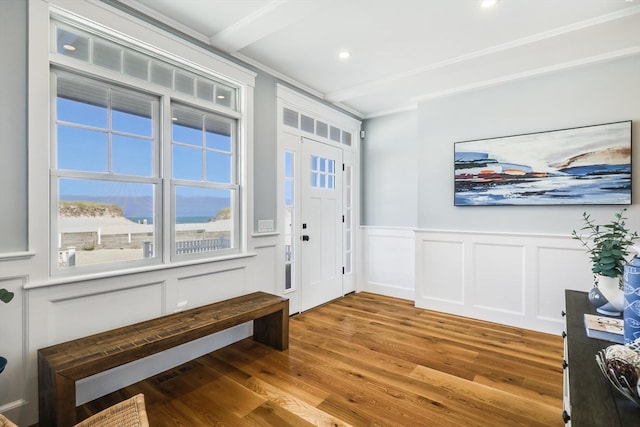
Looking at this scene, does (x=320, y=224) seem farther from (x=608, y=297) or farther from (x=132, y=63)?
(x=608, y=297)

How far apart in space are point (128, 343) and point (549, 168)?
3.98 metres

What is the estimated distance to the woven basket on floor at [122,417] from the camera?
1.28m

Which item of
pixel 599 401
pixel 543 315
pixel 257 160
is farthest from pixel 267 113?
pixel 543 315

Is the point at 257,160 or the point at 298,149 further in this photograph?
the point at 298,149

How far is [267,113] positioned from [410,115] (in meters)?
2.15

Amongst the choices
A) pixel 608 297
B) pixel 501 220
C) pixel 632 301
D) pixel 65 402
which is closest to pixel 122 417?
pixel 65 402

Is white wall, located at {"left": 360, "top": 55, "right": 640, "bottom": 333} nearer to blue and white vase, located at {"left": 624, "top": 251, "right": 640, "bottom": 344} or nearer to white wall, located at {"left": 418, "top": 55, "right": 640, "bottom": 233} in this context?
white wall, located at {"left": 418, "top": 55, "right": 640, "bottom": 233}

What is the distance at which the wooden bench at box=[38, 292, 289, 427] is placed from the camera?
65.5 inches

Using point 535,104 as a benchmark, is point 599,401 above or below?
below

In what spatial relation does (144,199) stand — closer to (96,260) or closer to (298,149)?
(96,260)

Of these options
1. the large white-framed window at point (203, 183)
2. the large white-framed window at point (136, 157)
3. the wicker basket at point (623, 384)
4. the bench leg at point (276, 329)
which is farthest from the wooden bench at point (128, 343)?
the wicker basket at point (623, 384)

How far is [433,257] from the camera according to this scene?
156 inches

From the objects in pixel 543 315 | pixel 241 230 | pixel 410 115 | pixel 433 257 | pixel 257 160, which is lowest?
pixel 543 315

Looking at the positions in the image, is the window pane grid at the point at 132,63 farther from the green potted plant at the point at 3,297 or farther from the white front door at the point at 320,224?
the green potted plant at the point at 3,297
